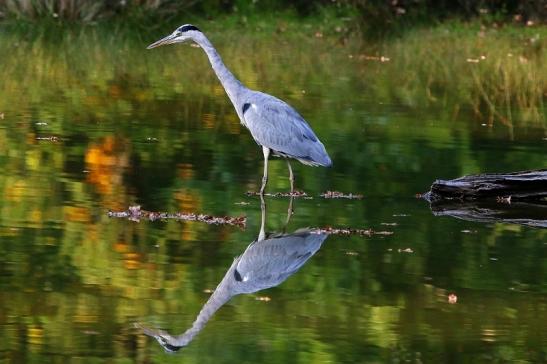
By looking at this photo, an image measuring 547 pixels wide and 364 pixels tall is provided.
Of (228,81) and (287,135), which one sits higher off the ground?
(228,81)

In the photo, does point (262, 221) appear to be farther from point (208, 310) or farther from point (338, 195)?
point (208, 310)

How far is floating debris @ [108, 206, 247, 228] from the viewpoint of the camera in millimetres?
10500

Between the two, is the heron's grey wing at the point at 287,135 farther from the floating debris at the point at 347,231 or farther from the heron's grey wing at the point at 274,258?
the heron's grey wing at the point at 274,258

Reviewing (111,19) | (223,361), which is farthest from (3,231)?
(111,19)

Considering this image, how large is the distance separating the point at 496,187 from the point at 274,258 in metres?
2.94

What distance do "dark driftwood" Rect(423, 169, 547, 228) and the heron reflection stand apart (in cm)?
175

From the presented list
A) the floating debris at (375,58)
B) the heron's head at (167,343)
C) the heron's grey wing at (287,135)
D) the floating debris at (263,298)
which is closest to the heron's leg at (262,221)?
the heron's grey wing at (287,135)

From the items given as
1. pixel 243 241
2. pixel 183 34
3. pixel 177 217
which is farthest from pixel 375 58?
pixel 243 241

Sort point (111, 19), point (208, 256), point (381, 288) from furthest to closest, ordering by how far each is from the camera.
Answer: point (111, 19) < point (208, 256) < point (381, 288)

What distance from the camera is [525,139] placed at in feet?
52.2

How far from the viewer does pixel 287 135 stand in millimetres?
11602

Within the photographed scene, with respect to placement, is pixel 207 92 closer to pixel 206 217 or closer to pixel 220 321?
pixel 206 217

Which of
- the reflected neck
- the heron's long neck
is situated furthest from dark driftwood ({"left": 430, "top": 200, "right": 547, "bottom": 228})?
the reflected neck

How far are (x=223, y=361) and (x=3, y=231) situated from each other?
3.25m
